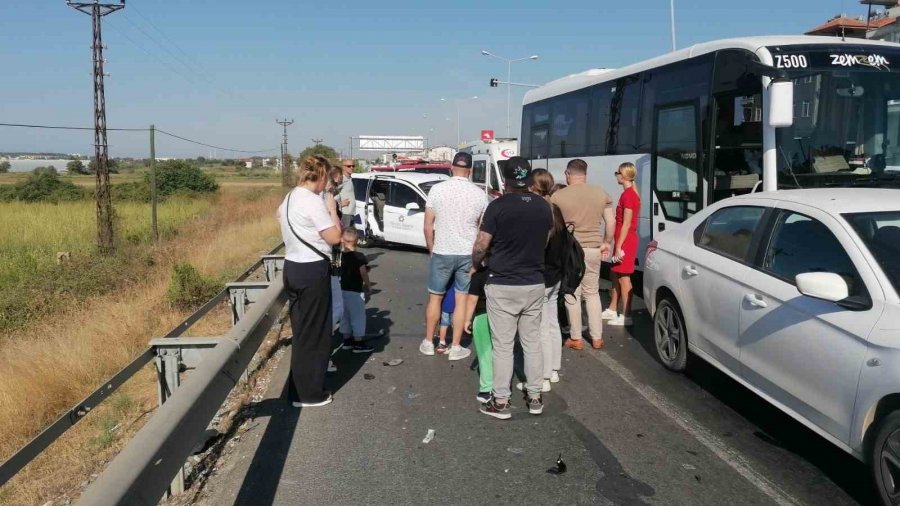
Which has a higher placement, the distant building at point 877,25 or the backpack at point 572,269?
the distant building at point 877,25

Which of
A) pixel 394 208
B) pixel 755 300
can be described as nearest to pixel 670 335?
pixel 755 300

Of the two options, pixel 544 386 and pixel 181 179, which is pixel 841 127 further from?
pixel 181 179

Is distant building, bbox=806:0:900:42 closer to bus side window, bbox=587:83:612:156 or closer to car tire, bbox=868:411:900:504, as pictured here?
bus side window, bbox=587:83:612:156

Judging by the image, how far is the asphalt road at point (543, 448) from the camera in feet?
12.8

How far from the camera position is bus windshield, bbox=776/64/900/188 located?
302 inches

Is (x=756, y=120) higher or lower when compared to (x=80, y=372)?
higher

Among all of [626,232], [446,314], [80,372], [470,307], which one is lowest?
[80,372]

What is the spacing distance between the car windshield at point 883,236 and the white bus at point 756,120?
316 cm

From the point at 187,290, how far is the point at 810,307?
8926 millimetres

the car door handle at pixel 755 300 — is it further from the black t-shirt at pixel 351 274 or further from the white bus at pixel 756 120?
the black t-shirt at pixel 351 274

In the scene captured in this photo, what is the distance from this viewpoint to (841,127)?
7727 millimetres

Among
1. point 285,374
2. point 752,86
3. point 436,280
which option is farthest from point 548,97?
point 285,374

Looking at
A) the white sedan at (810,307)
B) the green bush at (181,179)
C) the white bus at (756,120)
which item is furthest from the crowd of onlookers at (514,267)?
the green bush at (181,179)

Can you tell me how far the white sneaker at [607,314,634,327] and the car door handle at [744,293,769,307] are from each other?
130 inches
